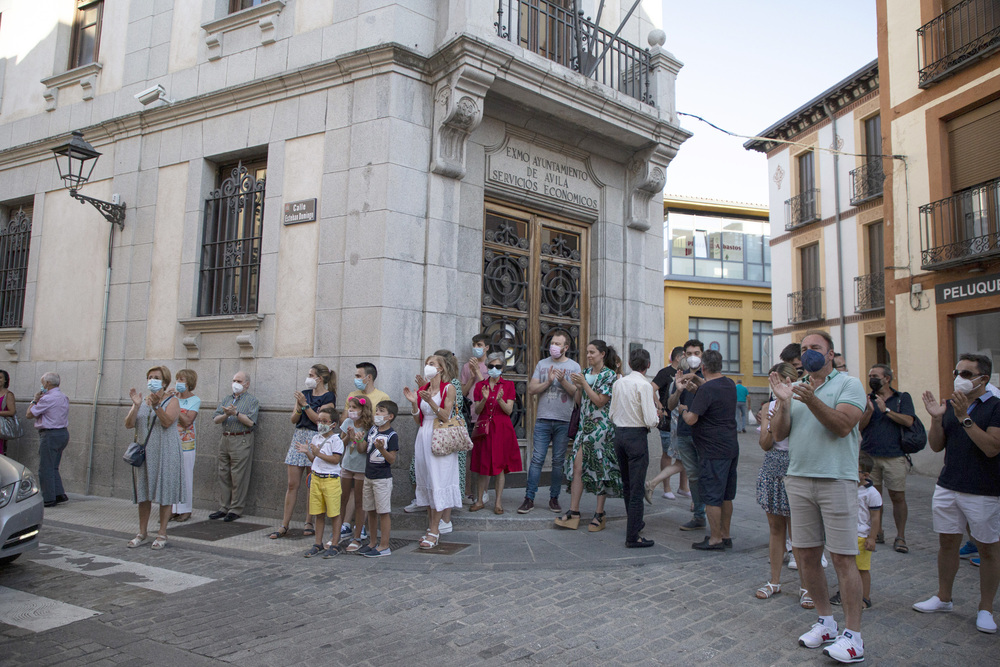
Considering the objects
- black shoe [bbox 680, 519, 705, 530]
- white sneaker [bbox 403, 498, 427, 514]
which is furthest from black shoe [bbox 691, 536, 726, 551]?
white sneaker [bbox 403, 498, 427, 514]

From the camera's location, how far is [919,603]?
4.83 meters

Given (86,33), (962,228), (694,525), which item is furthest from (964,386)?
(86,33)

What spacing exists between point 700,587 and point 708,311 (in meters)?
27.0

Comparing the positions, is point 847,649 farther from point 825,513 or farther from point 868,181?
point 868,181

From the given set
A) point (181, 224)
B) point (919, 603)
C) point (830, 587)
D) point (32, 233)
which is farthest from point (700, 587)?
point (32, 233)

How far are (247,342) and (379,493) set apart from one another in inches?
128

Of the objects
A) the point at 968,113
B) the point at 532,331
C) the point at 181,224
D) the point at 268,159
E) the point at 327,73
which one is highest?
the point at 968,113

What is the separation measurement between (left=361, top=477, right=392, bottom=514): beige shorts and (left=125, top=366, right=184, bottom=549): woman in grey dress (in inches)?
81.3

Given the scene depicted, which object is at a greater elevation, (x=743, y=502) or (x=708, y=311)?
(x=708, y=311)

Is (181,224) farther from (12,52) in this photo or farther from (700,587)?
(700,587)

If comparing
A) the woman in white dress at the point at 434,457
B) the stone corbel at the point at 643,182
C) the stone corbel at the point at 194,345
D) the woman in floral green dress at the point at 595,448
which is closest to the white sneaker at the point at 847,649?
the woman in floral green dress at the point at 595,448

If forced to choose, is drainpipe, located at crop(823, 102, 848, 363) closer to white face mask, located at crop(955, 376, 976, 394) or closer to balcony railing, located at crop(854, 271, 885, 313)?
balcony railing, located at crop(854, 271, 885, 313)

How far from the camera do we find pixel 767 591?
504 cm

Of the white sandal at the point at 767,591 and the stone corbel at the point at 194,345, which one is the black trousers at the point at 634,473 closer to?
the white sandal at the point at 767,591
